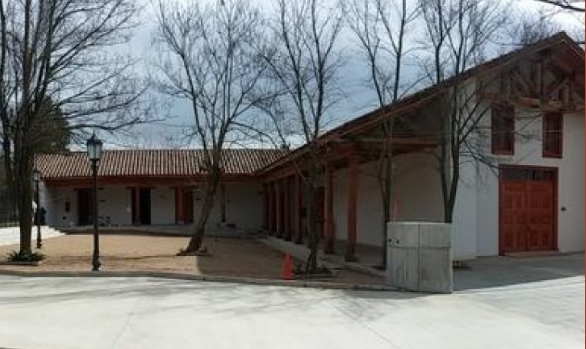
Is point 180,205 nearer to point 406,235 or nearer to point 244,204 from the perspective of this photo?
point 244,204

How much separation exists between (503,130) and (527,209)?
2.83 metres

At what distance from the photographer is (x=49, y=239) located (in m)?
Answer: 36.3

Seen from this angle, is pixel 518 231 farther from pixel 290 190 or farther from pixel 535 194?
pixel 290 190

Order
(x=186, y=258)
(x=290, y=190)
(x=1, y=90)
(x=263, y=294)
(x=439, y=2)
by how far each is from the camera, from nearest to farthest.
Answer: (x=263, y=294) → (x=439, y=2) → (x=1, y=90) → (x=186, y=258) → (x=290, y=190)

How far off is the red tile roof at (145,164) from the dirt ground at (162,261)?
15.2 meters

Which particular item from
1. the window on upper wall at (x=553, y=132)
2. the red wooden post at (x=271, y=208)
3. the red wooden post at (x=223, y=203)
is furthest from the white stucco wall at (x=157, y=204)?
the window on upper wall at (x=553, y=132)

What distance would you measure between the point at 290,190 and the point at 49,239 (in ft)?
35.8

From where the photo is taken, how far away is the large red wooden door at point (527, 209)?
957 inches

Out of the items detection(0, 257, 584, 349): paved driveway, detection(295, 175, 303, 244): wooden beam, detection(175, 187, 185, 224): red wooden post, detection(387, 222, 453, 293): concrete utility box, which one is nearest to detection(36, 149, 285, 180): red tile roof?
detection(175, 187, 185, 224): red wooden post

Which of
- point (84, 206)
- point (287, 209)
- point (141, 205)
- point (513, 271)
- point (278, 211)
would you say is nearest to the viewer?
point (513, 271)

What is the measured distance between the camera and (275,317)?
1249cm

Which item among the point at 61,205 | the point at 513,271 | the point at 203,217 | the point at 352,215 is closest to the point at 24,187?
the point at 203,217

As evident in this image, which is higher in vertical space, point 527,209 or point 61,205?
point 527,209

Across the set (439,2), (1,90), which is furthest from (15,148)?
(439,2)
